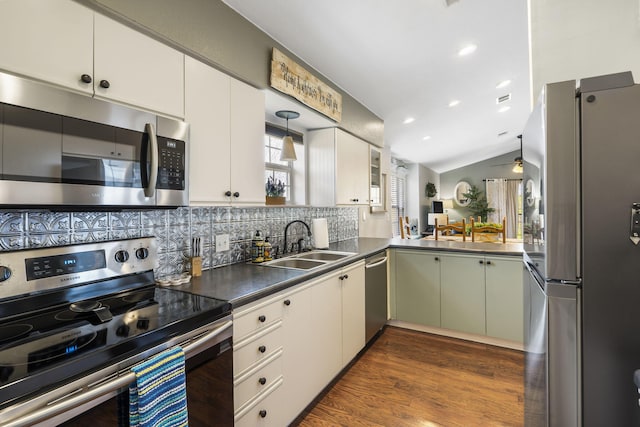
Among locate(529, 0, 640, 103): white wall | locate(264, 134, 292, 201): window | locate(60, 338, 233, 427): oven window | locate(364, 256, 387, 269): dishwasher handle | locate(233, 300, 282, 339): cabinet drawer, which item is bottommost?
locate(60, 338, 233, 427): oven window

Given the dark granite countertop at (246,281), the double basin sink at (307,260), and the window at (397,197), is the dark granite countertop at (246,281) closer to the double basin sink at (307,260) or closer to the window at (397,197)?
the double basin sink at (307,260)

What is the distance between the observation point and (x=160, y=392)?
0.94 m

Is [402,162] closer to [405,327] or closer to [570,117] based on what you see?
[405,327]

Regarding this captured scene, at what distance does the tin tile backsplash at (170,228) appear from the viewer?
1.19 meters

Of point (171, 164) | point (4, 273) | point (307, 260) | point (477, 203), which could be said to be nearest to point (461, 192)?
point (477, 203)

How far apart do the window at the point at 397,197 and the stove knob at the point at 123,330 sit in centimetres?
695

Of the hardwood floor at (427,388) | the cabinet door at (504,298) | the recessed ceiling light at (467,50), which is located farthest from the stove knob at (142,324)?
the recessed ceiling light at (467,50)

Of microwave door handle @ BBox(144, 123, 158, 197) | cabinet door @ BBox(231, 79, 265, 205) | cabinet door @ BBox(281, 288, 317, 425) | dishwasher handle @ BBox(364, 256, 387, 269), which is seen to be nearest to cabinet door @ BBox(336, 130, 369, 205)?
dishwasher handle @ BBox(364, 256, 387, 269)

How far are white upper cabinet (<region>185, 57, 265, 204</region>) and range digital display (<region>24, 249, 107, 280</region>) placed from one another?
464mm

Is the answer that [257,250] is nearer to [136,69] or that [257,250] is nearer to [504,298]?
[136,69]

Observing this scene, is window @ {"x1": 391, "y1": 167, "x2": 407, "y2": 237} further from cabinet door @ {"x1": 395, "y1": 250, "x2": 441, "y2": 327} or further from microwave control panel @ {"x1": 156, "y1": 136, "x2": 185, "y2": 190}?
microwave control panel @ {"x1": 156, "y1": 136, "x2": 185, "y2": 190}

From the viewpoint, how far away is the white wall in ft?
4.49

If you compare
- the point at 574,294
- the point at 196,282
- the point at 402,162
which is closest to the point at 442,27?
the point at 574,294

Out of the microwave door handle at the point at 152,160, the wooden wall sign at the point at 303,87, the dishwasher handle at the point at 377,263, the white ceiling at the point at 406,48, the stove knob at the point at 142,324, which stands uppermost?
the white ceiling at the point at 406,48
